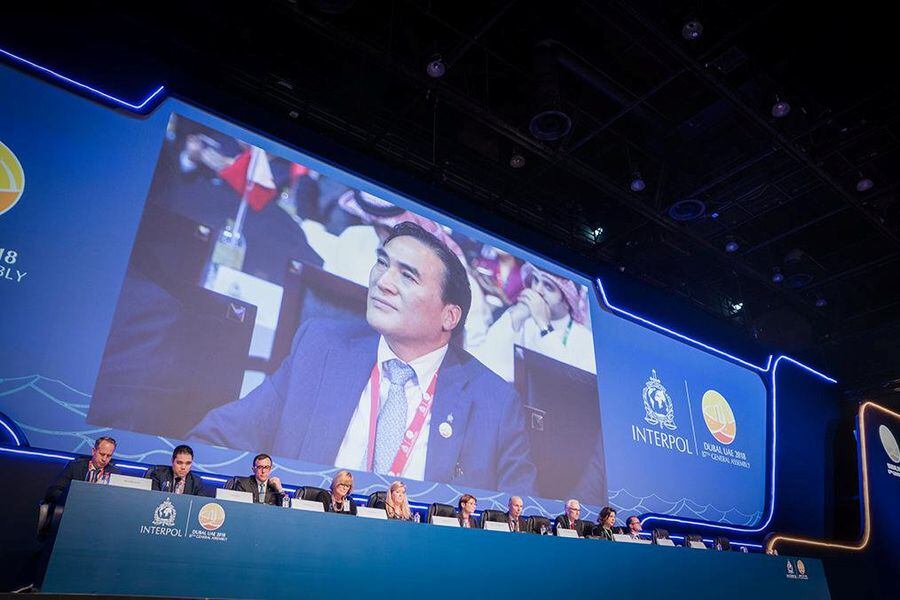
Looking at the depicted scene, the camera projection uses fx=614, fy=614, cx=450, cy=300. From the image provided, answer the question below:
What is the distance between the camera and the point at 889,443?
1063 cm

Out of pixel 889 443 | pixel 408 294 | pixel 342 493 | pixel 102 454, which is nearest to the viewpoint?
pixel 102 454

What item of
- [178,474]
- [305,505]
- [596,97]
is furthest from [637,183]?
[178,474]

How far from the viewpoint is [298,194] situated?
5777 millimetres

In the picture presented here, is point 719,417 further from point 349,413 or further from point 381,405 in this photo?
point 349,413

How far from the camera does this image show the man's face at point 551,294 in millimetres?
7437

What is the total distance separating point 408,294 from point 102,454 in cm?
304

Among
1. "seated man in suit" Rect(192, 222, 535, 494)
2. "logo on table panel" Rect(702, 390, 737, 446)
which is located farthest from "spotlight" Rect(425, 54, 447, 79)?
"logo on table panel" Rect(702, 390, 737, 446)

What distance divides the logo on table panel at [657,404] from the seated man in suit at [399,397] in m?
2.38

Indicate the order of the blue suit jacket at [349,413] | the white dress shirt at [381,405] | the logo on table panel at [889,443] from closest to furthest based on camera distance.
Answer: the blue suit jacket at [349,413], the white dress shirt at [381,405], the logo on table panel at [889,443]

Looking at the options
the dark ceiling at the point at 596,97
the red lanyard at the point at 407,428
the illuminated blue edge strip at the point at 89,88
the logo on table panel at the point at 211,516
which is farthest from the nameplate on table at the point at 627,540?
the illuminated blue edge strip at the point at 89,88

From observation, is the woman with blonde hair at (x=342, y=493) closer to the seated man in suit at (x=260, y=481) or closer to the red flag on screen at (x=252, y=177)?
the seated man in suit at (x=260, y=481)

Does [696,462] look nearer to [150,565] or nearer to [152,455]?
[152,455]

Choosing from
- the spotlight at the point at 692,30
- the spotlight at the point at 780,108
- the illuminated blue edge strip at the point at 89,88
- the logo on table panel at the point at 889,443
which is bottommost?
the logo on table panel at the point at 889,443

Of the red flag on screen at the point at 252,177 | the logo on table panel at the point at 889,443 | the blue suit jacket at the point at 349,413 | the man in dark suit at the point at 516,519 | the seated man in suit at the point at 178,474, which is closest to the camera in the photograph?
the seated man in suit at the point at 178,474
